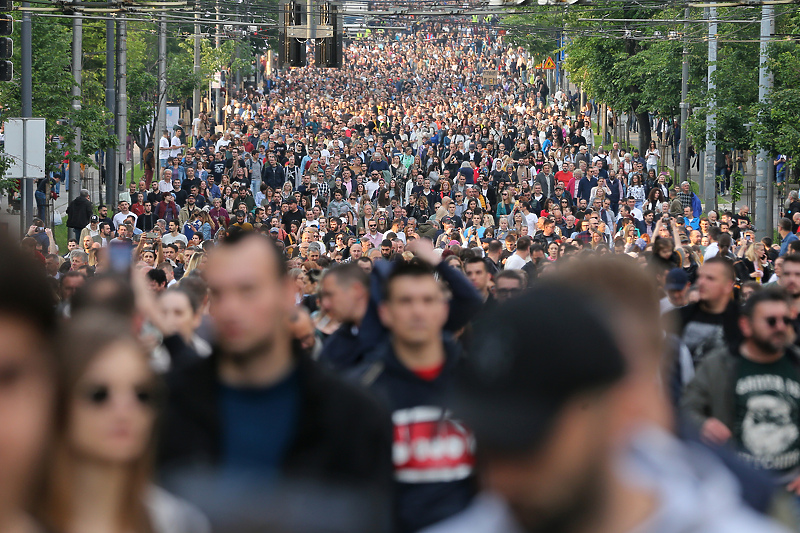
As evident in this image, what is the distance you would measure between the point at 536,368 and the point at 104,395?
1030 millimetres

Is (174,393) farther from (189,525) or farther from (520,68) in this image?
(520,68)

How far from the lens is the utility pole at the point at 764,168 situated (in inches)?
1126

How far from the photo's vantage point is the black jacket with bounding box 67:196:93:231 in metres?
26.6

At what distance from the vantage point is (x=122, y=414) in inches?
93.8

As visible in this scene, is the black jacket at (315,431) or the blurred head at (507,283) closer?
the black jacket at (315,431)

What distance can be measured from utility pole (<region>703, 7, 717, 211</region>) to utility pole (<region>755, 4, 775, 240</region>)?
2632 millimetres

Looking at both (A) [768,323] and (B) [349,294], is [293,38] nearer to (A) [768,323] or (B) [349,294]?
(B) [349,294]

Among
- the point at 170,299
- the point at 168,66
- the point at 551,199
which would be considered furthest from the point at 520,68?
the point at 170,299

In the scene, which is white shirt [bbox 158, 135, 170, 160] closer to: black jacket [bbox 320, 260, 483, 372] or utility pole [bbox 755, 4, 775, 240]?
utility pole [bbox 755, 4, 775, 240]

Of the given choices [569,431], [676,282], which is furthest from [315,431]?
[676,282]

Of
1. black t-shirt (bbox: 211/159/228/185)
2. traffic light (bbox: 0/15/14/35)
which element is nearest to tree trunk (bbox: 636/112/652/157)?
black t-shirt (bbox: 211/159/228/185)

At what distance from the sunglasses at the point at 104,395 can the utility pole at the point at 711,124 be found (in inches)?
1194

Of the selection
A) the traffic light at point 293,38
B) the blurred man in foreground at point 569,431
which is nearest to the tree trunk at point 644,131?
the traffic light at point 293,38

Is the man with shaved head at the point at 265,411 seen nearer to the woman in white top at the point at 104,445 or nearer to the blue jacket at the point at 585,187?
the woman in white top at the point at 104,445
